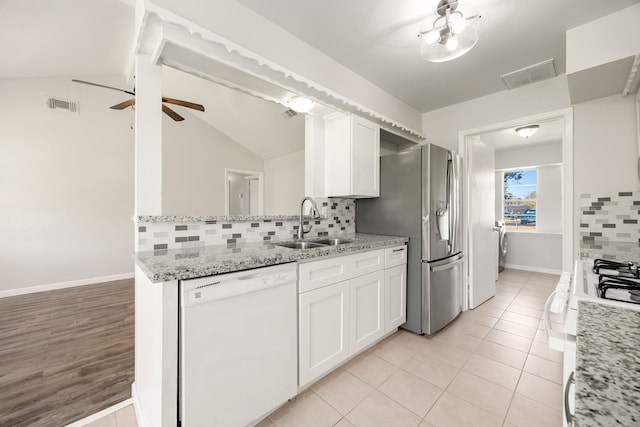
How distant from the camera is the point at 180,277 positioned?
97 centimetres

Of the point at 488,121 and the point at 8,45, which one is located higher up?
the point at 8,45

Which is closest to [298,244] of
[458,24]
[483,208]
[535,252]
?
[458,24]

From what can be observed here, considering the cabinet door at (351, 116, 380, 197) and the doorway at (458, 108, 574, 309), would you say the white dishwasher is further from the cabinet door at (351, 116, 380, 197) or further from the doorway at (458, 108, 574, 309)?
the doorway at (458, 108, 574, 309)

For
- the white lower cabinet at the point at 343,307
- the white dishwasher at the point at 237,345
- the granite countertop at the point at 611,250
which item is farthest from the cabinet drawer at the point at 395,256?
the granite countertop at the point at 611,250

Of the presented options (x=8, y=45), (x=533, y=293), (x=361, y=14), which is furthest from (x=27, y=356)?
(x=533, y=293)

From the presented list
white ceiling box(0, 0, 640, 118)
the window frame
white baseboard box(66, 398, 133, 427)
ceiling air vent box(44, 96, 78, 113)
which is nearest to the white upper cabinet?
white ceiling box(0, 0, 640, 118)

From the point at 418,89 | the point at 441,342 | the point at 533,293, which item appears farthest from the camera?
the point at 533,293

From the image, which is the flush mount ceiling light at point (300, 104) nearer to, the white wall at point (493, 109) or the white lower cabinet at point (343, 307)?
the white lower cabinet at point (343, 307)

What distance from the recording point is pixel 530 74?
227 cm

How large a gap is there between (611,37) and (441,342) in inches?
98.5

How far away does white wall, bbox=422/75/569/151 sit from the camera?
7.54 ft

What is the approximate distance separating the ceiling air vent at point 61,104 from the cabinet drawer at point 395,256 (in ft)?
15.8

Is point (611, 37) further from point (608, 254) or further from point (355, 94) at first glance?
point (355, 94)

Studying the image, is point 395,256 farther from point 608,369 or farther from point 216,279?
point 608,369
